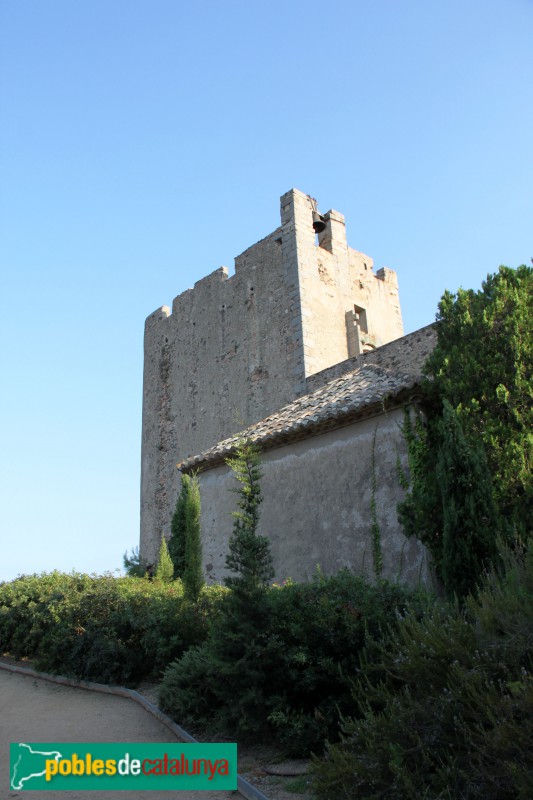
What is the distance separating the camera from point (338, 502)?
34.0ft

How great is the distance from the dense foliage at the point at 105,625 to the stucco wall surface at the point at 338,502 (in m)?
2.14

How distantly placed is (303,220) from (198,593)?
13824 millimetres

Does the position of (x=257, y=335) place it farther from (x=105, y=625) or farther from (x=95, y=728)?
(x=95, y=728)

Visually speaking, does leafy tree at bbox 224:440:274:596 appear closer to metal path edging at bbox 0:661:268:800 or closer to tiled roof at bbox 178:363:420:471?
metal path edging at bbox 0:661:268:800

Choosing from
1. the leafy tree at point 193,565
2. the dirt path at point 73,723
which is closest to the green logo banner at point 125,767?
the dirt path at point 73,723

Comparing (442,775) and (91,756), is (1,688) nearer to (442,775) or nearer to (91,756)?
(91,756)

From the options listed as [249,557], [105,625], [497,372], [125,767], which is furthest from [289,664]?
[497,372]

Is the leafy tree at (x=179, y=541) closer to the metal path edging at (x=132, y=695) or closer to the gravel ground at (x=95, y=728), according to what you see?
the metal path edging at (x=132, y=695)

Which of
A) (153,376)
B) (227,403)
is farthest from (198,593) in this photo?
(153,376)

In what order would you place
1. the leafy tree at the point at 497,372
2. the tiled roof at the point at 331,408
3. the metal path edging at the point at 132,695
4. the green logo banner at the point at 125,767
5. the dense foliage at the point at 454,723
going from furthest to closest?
the tiled roof at the point at 331,408
the leafy tree at the point at 497,372
the green logo banner at the point at 125,767
the metal path edging at the point at 132,695
the dense foliage at the point at 454,723

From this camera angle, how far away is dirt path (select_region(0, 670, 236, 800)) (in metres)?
4.98

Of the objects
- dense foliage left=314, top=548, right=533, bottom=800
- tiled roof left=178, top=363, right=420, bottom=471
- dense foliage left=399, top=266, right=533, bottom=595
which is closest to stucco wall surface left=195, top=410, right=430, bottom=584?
tiled roof left=178, top=363, right=420, bottom=471

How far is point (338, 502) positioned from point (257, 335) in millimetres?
10149

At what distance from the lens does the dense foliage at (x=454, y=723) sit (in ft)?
11.5
